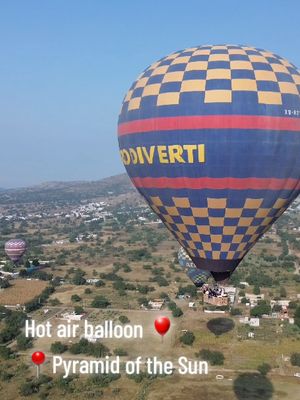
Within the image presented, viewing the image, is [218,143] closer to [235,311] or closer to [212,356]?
[212,356]

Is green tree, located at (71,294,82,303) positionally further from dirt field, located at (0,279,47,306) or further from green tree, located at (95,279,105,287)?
green tree, located at (95,279,105,287)

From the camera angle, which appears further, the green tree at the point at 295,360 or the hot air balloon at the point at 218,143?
the green tree at the point at 295,360

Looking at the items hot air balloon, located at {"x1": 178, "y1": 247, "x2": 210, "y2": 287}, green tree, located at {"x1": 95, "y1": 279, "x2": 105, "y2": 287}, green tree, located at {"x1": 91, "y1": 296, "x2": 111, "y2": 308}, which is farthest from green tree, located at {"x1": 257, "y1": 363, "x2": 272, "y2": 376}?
green tree, located at {"x1": 95, "y1": 279, "x2": 105, "y2": 287}

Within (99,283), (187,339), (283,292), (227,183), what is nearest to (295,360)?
(187,339)

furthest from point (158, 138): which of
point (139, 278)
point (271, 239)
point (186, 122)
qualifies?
point (271, 239)

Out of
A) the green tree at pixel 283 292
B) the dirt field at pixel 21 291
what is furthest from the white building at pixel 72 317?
the green tree at pixel 283 292

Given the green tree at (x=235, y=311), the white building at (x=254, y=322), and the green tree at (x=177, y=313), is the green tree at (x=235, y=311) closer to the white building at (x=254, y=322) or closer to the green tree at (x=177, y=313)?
the white building at (x=254, y=322)
